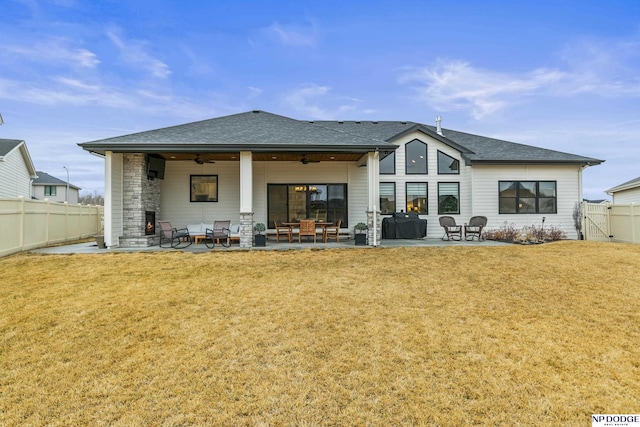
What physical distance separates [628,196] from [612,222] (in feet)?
36.5

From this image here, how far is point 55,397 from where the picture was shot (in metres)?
2.50

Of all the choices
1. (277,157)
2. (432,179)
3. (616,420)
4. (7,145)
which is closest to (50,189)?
(7,145)

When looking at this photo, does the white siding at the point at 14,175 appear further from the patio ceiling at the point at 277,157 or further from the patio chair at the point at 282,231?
the patio chair at the point at 282,231

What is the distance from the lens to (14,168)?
17312 millimetres

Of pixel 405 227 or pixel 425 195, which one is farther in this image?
pixel 425 195

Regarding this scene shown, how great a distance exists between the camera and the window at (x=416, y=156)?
41.9 ft

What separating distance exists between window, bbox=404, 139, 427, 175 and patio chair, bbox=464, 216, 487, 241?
2.77m

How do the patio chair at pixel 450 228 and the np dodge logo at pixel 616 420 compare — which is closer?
the np dodge logo at pixel 616 420

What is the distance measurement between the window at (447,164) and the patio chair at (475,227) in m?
2.14

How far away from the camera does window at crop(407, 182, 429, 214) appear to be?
41.7 feet

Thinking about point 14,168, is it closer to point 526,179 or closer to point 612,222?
point 526,179

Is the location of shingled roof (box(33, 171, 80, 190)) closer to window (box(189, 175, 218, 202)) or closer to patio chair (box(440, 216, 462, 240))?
window (box(189, 175, 218, 202))

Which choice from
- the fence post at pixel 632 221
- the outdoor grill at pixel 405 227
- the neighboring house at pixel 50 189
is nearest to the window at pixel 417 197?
the outdoor grill at pixel 405 227

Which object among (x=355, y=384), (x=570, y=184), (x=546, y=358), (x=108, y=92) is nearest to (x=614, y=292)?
(x=546, y=358)
